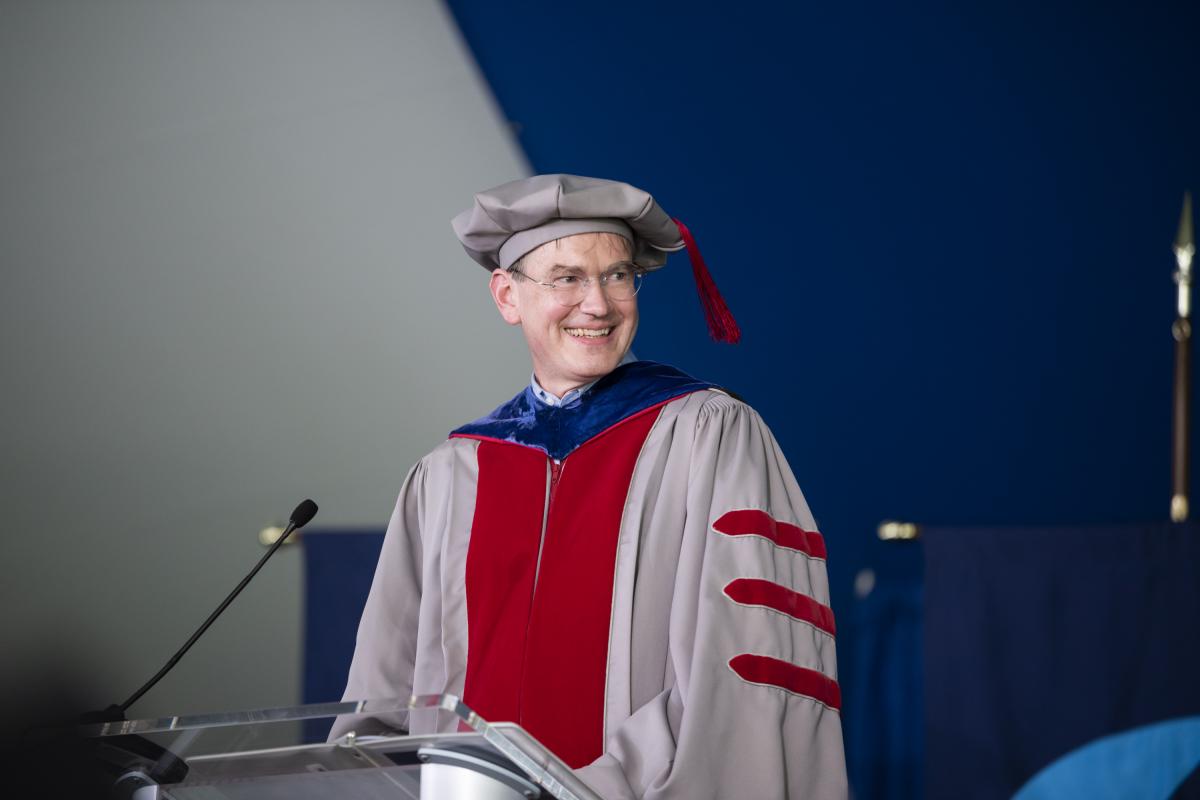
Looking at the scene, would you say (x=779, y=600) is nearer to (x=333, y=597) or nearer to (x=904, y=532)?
(x=904, y=532)

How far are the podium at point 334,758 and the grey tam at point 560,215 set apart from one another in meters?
0.95

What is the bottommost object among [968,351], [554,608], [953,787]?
[953,787]

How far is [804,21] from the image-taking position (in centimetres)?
370

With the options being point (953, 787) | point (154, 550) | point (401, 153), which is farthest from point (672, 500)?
point (401, 153)

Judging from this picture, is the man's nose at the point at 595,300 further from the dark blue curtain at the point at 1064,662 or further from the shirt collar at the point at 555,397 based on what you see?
the dark blue curtain at the point at 1064,662

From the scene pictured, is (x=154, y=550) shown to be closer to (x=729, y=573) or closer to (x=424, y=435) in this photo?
(x=424, y=435)

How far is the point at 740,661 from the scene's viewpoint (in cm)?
174

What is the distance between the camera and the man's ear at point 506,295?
7.09 feet

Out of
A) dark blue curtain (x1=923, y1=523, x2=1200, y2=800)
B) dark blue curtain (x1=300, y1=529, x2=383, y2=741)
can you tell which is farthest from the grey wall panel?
dark blue curtain (x1=923, y1=523, x2=1200, y2=800)

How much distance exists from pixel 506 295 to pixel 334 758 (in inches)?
40.4

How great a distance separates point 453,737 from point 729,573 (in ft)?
2.10

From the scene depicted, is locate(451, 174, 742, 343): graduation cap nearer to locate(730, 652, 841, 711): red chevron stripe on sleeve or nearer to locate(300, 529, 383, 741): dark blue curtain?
locate(730, 652, 841, 711): red chevron stripe on sleeve

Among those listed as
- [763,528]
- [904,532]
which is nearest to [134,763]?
[763,528]

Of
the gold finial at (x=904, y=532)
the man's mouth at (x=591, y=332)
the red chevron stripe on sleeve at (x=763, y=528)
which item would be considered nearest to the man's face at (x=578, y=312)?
the man's mouth at (x=591, y=332)
